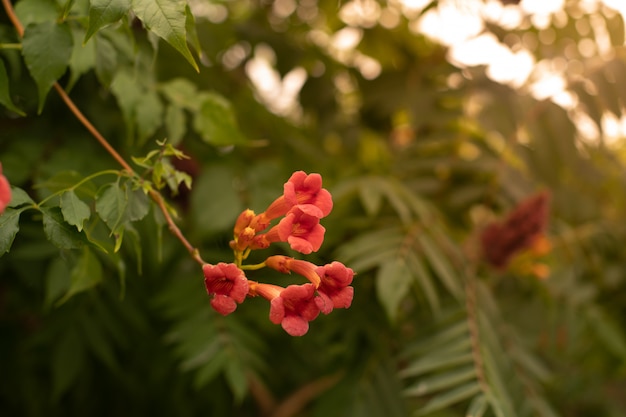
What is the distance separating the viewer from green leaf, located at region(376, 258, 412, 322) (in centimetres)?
166

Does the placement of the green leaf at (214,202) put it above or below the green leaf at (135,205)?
below

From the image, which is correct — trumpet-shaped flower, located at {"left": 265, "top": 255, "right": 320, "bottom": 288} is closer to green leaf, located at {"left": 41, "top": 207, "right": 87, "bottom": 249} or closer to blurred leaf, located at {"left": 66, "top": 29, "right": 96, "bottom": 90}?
green leaf, located at {"left": 41, "top": 207, "right": 87, "bottom": 249}

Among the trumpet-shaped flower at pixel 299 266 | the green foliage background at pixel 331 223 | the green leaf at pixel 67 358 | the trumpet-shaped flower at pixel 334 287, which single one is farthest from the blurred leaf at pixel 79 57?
the green leaf at pixel 67 358

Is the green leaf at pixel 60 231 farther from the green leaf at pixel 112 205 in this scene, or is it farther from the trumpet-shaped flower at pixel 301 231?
the trumpet-shaped flower at pixel 301 231

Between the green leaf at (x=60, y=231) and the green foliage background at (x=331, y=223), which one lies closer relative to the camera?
the green leaf at (x=60, y=231)

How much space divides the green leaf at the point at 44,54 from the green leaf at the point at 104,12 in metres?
0.26

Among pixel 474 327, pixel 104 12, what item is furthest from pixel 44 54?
pixel 474 327

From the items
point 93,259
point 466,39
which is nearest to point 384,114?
point 466,39

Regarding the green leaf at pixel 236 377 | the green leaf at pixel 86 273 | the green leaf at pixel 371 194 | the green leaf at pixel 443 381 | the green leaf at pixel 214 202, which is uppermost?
the green leaf at pixel 86 273

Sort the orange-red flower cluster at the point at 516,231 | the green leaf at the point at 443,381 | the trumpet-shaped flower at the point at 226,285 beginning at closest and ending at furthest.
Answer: the trumpet-shaped flower at the point at 226,285 → the green leaf at the point at 443,381 → the orange-red flower cluster at the point at 516,231

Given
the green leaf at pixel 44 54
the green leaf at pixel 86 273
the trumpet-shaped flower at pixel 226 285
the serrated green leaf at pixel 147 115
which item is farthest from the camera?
the serrated green leaf at pixel 147 115

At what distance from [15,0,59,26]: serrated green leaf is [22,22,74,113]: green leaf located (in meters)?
0.06

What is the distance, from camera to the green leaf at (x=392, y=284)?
5.45 feet

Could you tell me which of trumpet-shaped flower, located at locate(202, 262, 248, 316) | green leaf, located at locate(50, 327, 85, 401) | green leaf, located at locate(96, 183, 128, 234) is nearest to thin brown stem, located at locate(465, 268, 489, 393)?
trumpet-shaped flower, located at locate(202, 262, 248, 316)
